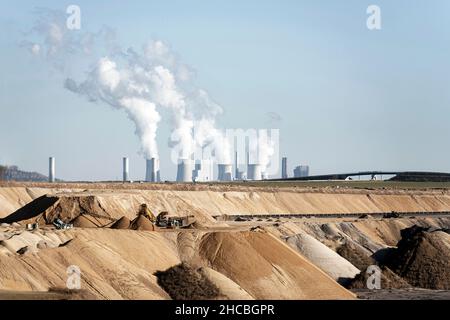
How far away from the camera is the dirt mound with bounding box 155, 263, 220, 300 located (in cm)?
5441

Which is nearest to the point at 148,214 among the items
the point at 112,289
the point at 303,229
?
the point at 303,229

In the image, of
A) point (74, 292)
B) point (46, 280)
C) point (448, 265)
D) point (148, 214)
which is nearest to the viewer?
point (74, 292)

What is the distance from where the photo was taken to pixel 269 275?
6066cm

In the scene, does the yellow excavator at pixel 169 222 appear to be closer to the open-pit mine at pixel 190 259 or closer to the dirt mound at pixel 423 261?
the open-pit mine at pixel 190 259

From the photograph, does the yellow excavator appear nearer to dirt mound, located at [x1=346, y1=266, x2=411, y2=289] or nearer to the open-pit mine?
the open-pit mine

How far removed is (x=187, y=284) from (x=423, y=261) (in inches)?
922

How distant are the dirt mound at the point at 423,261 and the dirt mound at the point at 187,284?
19779mm

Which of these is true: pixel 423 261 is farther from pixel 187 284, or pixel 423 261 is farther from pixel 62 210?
pixel 62 210

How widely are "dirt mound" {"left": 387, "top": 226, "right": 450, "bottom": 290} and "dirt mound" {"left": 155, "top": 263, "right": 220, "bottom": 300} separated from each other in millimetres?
19779

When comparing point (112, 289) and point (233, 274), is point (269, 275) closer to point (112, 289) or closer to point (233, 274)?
point (233, 274)

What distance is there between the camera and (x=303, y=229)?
311ft

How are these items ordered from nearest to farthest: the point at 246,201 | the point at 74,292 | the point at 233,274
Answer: the point at 74,292 → the point at 233,274 → the point at 246,201
